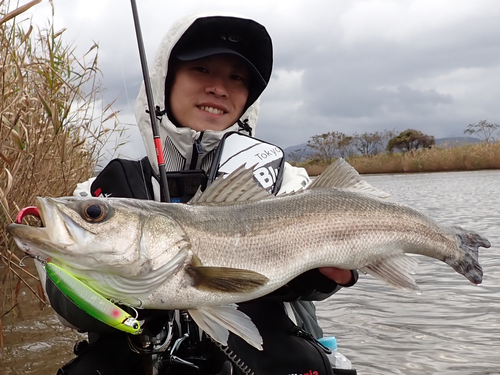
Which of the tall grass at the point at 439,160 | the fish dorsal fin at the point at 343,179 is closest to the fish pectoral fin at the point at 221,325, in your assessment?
the fish dorsal fin at the point at 343,179

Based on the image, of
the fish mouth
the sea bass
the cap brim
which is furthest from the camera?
the cap brim

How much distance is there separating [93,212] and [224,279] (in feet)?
1.87

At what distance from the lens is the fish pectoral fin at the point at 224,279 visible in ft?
6.43

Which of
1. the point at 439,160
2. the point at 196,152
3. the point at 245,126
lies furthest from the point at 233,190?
the point at 439,160

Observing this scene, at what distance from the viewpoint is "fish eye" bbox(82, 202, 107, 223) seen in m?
1.83

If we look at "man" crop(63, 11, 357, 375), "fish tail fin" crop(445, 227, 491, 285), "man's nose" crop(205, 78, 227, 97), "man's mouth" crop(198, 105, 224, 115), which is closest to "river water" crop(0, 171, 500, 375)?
"man" crop(63, 11, 357, 375)

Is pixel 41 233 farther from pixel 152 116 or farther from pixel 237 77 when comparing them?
pixel 237 77

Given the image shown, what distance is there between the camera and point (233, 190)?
7.55 feet

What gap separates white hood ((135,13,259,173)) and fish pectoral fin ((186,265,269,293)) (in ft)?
4.42

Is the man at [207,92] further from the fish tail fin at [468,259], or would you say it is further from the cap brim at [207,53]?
the fish tail fin at [468,259]

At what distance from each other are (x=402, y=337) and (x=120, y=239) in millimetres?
3446

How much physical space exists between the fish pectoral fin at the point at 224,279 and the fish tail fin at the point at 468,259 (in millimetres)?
1146

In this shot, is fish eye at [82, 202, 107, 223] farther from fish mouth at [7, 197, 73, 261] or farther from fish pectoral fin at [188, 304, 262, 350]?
fish pectoral fin at [188, 304, 262, 350]

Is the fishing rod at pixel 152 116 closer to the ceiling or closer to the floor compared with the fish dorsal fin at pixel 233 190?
closer to the ceiling
